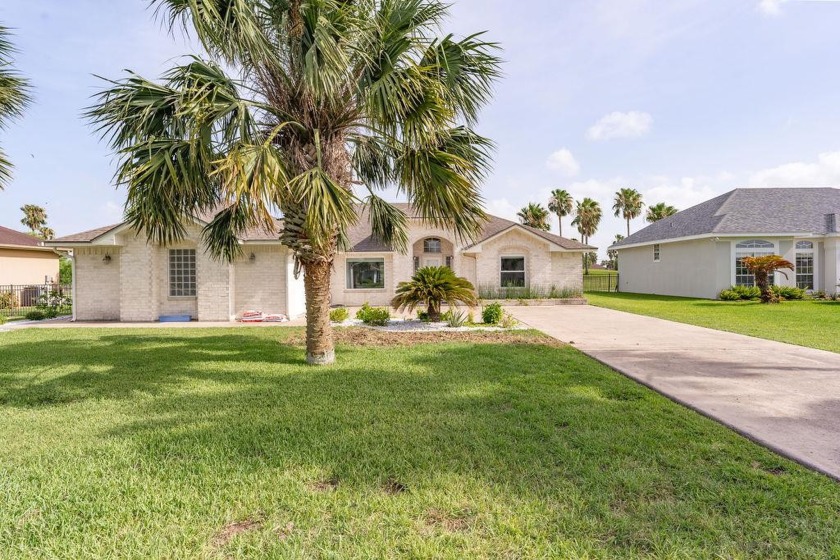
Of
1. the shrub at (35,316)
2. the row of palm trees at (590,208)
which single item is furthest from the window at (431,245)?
the row of palm trees at (590,208)

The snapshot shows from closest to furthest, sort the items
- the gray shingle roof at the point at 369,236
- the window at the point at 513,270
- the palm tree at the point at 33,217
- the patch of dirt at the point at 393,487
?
1. the patch of dirt at the point at 393,487
2. the gray shingle roof at the point at 369,236
3. the window at the point at 513,270
4. the palm tree at the point at 33,217

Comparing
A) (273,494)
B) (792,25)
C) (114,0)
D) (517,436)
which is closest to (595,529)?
(517,436)

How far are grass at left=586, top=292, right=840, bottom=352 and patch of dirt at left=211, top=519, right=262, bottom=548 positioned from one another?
11.7 metres

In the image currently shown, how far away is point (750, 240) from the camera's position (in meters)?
22.6

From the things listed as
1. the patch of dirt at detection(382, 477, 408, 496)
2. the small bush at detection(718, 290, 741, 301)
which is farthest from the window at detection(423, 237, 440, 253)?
the patch of dirt at detection(382, 477, 408, 496)

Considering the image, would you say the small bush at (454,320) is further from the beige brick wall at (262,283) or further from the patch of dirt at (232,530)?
the patch of dirt at (232,530)

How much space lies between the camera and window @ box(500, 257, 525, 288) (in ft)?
72.5

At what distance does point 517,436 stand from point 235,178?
4828mm

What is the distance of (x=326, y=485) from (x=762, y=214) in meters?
30.1

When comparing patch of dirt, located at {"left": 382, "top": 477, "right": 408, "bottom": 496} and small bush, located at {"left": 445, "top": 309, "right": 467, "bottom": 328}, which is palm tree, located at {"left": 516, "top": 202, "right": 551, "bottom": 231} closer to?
small bush, located at {"left": 445, "top": 309, "right": 467, "bottom": 328}

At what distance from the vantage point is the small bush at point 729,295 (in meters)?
21.3

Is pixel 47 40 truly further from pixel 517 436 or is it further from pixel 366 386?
pixel 517 436

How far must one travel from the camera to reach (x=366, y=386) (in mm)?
6387

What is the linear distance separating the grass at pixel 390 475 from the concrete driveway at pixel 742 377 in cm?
51
